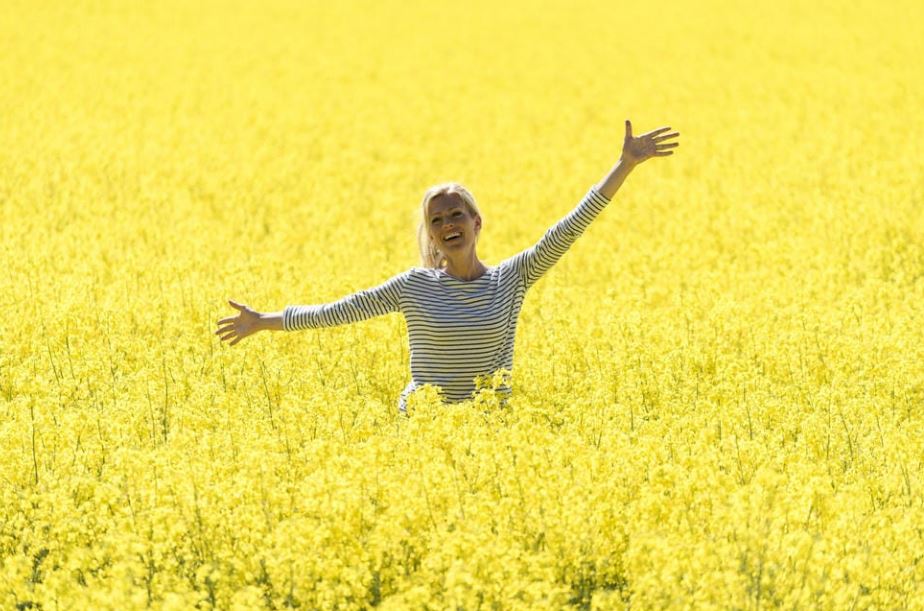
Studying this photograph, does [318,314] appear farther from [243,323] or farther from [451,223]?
[451,223]

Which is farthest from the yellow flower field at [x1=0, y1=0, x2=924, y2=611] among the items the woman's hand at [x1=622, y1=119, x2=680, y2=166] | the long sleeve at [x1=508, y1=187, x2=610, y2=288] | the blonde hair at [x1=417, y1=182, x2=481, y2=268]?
the woman's hand at [x1=622, y1=119, x2=680, y2=166]

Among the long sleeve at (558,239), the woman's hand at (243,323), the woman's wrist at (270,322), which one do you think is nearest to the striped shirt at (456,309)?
the long sleeve at (558,239)

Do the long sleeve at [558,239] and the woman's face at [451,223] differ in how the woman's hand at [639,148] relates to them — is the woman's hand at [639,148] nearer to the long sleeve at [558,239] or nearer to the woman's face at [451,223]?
the long sleeve at [558,239]

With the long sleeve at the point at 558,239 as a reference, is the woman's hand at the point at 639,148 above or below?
above

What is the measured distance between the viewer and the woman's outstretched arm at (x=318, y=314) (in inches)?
211

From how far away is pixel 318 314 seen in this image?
5.52 metres

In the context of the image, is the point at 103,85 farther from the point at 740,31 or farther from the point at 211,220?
the point at 740,31

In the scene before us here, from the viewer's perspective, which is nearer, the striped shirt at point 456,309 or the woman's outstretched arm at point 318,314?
the woman's outstretched arm at point 318,314

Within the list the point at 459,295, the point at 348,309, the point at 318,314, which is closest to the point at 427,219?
the point at 459,295

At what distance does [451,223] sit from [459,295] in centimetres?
32

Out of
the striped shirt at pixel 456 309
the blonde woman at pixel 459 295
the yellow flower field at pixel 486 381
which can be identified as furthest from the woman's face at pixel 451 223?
the yellow flower field at pixel 486 381

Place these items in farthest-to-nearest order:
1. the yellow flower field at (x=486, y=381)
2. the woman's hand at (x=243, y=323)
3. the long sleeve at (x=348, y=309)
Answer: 1. the long sleeve at (x=348, y=309)
2. the woman's hand at (x=243, y=323)
3. the yellow flower field at (x=486, y=381)

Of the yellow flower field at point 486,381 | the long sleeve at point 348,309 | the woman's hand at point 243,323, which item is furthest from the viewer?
the long sleeve at point 348,309

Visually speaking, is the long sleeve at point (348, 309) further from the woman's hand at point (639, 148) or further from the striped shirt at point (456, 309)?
the woman's hand at point (639, 148)
